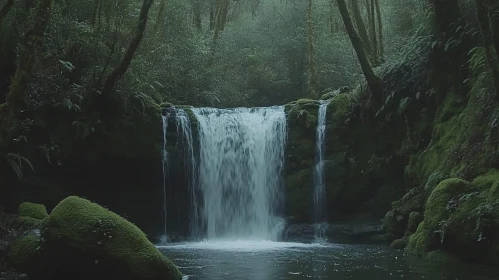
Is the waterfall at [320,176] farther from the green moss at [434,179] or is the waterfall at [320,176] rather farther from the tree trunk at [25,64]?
the tree trunk at [25,64]

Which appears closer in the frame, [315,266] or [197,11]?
[315,266]

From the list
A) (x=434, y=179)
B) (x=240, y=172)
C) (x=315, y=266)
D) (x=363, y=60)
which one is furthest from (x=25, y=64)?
(x=240, y=172)

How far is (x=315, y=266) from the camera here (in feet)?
31.6

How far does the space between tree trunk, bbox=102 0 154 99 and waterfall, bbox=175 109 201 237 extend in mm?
2800

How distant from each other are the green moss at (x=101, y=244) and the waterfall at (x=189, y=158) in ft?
32.6

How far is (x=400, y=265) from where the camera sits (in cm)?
966

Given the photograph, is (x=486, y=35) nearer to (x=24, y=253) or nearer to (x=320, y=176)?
(x=24, y=253)

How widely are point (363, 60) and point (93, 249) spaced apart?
34.7ft

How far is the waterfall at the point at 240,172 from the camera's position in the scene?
17.6 m

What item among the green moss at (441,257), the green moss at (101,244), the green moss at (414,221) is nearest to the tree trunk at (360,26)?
the green moss at (414,221)

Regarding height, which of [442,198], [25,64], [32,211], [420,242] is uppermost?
[25,64]

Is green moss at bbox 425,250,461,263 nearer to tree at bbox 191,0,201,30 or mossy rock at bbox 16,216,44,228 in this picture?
mossy rock at bbox 16,216,44,228

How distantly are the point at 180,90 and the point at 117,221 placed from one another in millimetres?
15567

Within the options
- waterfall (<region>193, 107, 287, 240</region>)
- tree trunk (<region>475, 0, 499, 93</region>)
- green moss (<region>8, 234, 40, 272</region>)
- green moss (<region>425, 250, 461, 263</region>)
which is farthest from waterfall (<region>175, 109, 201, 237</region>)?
tree trunk (<region>475, 0, 499, 93</region>)
